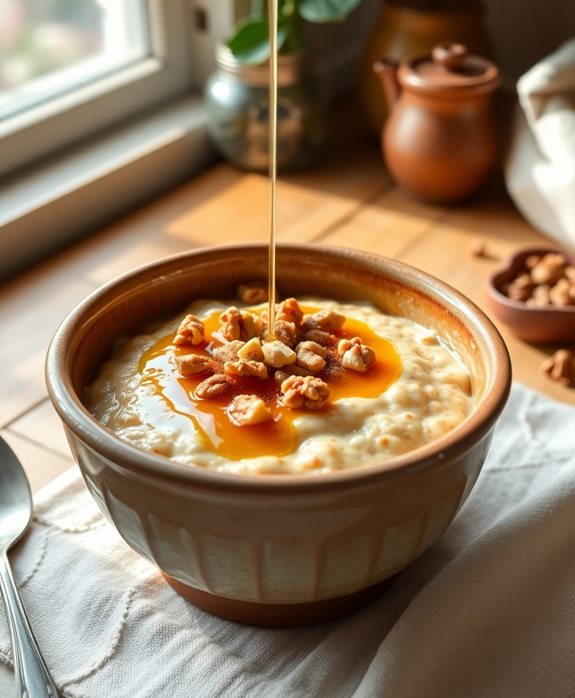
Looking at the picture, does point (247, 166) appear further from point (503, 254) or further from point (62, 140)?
point (503, 254)

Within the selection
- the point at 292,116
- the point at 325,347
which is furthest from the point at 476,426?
the point at 292,116

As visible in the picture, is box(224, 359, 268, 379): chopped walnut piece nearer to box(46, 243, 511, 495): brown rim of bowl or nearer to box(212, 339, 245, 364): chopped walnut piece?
box(212, 339, 245, 364): chopped walnut piece

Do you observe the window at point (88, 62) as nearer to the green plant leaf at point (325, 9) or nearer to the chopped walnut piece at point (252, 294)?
the green plant leaf at point (325, 9)

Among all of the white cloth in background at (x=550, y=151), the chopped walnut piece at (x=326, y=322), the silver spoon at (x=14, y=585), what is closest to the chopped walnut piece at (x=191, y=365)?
the chopped walnut piece at (x=326, y=322)

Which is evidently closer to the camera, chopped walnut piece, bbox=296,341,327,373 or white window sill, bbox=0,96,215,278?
chopped walnut piece, bbox=296,341,327,373

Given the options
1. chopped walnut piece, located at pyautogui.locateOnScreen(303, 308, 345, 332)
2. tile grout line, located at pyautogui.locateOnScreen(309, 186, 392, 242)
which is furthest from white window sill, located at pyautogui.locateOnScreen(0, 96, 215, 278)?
chopped walnut piece, located at pyautogui.locateOnScreen(303, 308, 345, 332)

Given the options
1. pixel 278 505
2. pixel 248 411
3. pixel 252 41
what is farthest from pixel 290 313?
pixel 252 41
